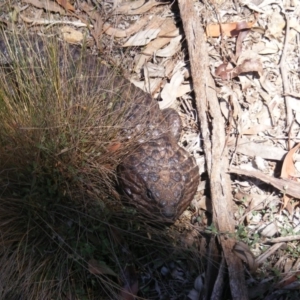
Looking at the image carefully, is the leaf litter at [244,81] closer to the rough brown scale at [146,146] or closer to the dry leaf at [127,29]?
the dry leaf at [127,29]

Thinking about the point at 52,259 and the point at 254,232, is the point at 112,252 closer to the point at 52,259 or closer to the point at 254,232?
the point at 52,259

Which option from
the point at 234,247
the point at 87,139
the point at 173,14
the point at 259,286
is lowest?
the point at 259,286

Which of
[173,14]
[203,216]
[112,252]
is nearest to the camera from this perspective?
[112,252]

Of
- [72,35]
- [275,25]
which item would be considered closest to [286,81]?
[275,25]

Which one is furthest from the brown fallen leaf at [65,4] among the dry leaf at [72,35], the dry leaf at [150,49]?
the dry leaf at [150,49]

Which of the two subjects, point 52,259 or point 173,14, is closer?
point 52,259

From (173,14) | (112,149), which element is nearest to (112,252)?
(112,149)

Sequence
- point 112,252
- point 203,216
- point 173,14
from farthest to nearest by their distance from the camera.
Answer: point 173,14
point 203,216
point 112,252

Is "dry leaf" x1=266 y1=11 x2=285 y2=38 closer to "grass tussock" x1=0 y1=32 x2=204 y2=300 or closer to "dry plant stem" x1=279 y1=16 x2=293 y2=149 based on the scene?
"dry plant stem" x1=279 y1=16 x2=293 y2=149
